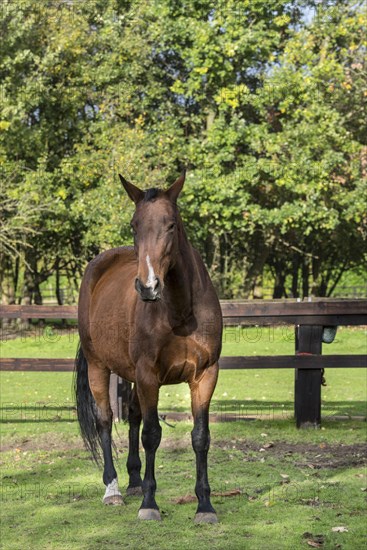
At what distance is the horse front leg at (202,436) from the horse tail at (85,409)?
59.8 inches

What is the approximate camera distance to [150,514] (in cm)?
546

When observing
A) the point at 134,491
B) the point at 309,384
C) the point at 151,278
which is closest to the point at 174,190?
the point at 151,278

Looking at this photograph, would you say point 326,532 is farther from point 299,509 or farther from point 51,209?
point 51,209

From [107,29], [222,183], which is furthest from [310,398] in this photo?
[107,29]

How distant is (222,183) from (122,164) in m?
2.95

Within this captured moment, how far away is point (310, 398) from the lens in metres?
9.00

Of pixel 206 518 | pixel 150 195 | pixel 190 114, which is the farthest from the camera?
pixel 190 114

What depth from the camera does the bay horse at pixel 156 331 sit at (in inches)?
196

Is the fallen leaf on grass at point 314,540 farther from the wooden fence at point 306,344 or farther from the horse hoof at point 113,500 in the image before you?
the wooden fence at point 306,344

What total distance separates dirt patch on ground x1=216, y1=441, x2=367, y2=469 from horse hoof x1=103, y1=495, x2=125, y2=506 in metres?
1.75

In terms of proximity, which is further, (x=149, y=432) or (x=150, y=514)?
(x=149, y=432)

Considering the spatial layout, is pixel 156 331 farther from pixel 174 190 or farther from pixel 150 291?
pixel 174 190

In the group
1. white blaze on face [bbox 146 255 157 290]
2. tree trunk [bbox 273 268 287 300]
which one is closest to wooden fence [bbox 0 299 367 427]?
white blaze on face [bbox 146 255 157 290]

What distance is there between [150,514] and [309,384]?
3913mm
